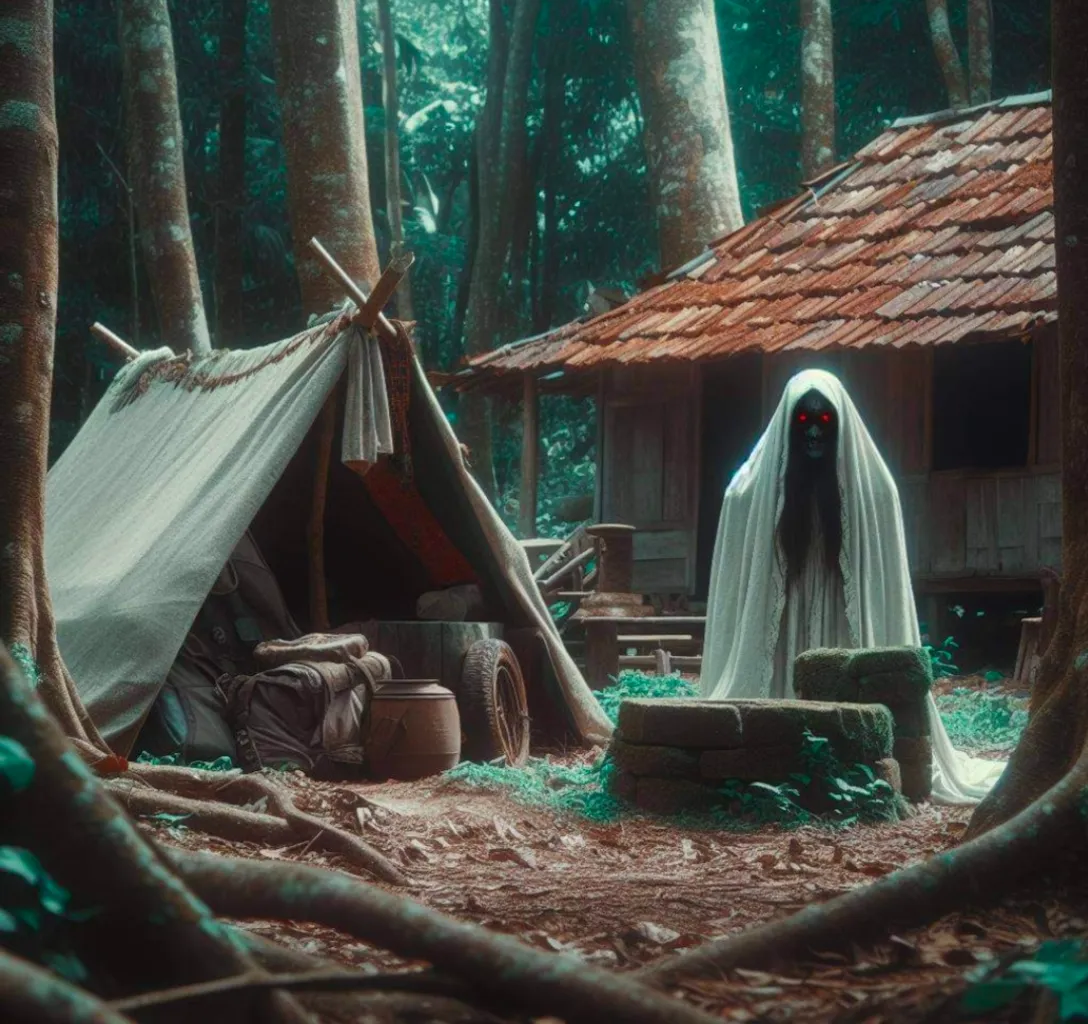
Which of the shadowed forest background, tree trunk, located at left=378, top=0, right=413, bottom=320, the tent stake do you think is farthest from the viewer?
tree trunk, located at left=378, top=0, right=413, bottom=320

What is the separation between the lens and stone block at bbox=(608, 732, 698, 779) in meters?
5.93

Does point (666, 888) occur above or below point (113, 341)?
below

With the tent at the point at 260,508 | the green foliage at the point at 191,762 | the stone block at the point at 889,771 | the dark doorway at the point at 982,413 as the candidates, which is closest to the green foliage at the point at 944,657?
the dark doorway at the point at 982,413

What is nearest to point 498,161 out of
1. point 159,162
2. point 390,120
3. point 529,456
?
point 390,120

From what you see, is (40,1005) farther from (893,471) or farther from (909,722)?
(893,471)

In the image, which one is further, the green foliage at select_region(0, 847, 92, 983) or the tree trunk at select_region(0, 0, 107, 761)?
the tree trunk at select_region(0, 0, 107, 761)

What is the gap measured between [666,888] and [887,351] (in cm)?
932

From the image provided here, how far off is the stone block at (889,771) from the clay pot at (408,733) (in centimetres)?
197

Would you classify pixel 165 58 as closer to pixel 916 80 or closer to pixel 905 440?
pixel 905 440

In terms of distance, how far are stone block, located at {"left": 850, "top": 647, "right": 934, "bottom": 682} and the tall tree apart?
1479 centimetres

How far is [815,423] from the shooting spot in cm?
766

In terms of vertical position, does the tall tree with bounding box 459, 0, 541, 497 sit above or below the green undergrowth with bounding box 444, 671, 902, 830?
above

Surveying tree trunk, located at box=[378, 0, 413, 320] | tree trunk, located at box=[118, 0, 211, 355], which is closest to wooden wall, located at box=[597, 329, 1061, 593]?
tree trunk, located at box=[118, 0, 211, 355]

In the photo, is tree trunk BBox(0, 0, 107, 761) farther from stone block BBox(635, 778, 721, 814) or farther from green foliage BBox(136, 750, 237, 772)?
stone block BBox(635, 778, 721, 814)
